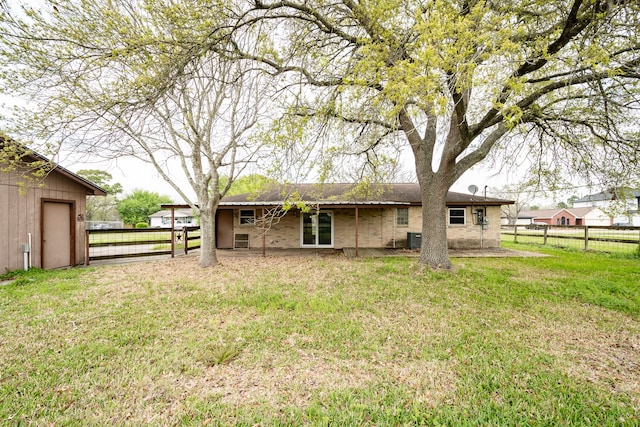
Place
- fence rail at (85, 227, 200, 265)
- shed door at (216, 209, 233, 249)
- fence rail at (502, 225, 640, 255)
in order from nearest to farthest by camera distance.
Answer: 1. fence rail at (85, 227, 200, 265)
2. fence rail at (502, 225, 640, 255)
3. shed door at (216, 209, 233, 249)

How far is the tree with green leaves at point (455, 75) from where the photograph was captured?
398 cm

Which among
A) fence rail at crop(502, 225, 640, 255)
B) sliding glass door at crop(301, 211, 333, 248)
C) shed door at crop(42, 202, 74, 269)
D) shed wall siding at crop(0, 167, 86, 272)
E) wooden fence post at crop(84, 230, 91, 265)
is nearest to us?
shed wall siding at crop(0, 167, 86, 272)

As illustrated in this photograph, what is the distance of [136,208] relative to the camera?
4116 centimetres

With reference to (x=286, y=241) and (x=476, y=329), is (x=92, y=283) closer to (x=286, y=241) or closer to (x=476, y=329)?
(x=286, y=241)

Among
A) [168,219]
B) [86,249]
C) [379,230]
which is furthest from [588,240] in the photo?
[168,219]

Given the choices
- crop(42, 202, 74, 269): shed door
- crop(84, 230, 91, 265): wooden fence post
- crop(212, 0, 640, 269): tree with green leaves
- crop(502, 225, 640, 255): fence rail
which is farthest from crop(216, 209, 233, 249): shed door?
crop(502, 225, 640, 255): fence rail

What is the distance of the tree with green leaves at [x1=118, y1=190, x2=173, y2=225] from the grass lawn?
40233mm

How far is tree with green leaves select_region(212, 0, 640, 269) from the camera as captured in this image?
398 centimetres

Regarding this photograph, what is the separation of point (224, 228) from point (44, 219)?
662 cm

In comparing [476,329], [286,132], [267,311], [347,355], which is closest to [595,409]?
[476,329]

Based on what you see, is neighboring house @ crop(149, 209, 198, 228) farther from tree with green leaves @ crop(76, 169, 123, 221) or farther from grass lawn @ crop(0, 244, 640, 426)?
grass lawn @ crop(0, 244, 640, 426)

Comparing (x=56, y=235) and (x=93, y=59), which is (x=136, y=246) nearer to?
(x=56, y=235)

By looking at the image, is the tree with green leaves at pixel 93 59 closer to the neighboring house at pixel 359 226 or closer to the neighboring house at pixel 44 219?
the neighboring house at pixel 44 219

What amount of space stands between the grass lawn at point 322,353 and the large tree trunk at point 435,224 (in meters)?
1.20
